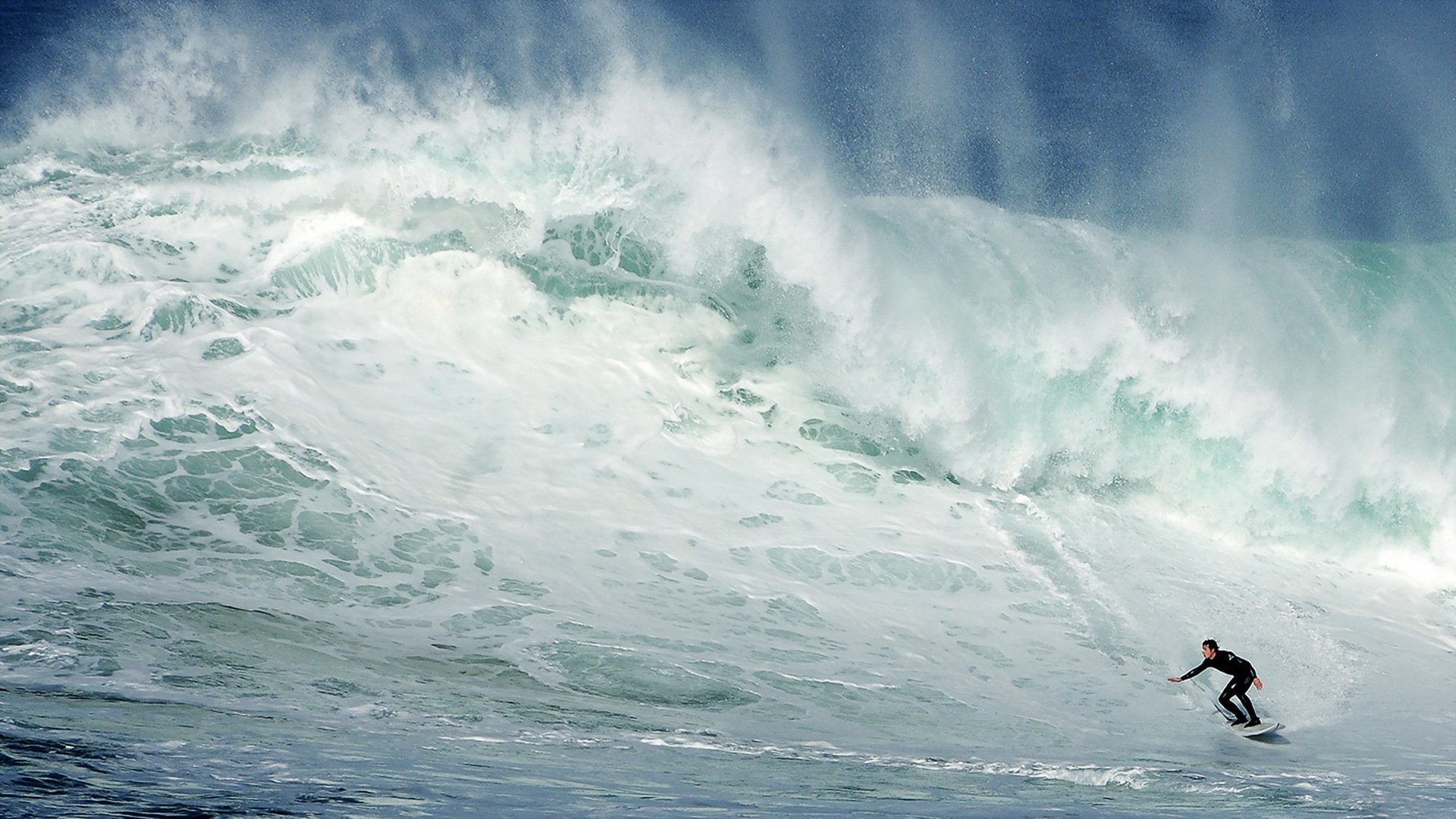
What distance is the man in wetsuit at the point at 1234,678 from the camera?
8.27 m

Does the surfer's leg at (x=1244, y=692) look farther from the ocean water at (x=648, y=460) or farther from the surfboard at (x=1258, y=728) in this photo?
the ocean water at (x=648, y=460)

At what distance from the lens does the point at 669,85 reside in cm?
1460

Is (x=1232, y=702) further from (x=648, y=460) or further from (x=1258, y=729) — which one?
(x=648, y=460)

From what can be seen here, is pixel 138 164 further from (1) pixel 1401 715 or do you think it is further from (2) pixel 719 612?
(1) pixel 1401 715

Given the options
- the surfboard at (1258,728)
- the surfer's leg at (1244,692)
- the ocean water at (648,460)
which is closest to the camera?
the ocean water at (648,460)

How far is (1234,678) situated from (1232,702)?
17cm

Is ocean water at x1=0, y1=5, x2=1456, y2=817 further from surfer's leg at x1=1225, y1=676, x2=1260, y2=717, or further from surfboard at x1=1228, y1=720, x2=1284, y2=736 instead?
surfer's leg at x1=1225, y1=676, x2=1260, y2=717

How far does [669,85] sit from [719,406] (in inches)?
166

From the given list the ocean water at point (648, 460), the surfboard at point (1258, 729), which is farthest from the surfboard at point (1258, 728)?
the ocean water at point (648, 460)

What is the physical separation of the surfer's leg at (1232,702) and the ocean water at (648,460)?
0.21 meters

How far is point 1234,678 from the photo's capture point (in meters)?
8.42

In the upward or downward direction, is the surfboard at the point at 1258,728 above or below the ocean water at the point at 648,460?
below

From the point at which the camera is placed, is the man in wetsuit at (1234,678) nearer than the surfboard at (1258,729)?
No

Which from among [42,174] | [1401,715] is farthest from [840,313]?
[42,174]
